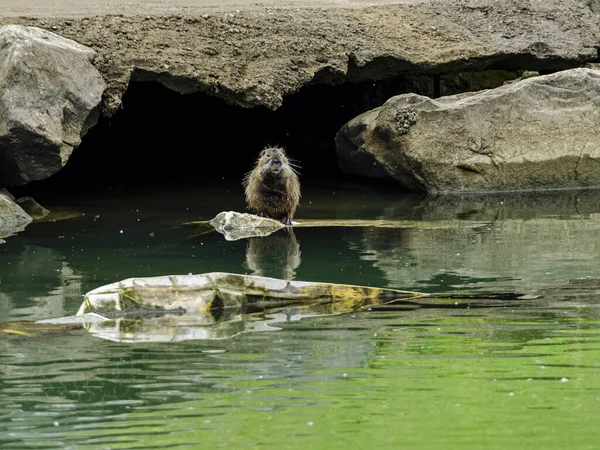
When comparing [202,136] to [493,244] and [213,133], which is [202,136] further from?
[493,244]

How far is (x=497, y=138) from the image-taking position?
1411 centimetres

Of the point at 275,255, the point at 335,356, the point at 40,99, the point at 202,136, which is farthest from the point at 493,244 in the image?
the point at 202,136

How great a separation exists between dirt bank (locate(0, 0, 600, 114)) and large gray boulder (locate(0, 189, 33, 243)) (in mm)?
1505

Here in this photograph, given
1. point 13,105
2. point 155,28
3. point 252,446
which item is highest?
point 155,28

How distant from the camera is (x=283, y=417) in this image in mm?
4992

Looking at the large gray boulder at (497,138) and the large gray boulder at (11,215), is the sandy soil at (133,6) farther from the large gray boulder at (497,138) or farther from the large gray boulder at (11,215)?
the large gray boulder at (11,215)

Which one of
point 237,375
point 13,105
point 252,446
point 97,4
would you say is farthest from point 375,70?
point 252,446

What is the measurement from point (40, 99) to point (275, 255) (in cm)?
333

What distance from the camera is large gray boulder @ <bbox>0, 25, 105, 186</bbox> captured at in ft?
38.1

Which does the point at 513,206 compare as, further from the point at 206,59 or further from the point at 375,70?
the point at 206,59

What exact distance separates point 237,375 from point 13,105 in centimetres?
660

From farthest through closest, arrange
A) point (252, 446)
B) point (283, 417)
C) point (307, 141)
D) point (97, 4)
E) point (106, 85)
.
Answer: point (307, 141)
point (97, 4)
point (106, 85)
point (283, 417)
point (252, 446)

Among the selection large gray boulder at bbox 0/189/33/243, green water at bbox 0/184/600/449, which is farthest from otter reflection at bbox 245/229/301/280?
large gray boulder at bbox 0/189/33/243

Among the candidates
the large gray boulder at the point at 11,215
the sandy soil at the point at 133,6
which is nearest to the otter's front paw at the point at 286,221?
the large gray boulder at the point at 11,215
